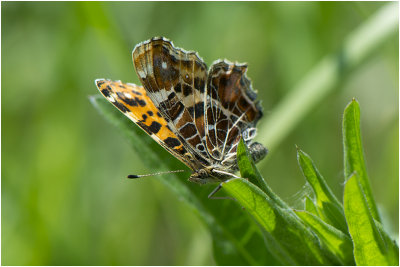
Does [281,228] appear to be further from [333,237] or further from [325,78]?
[325,78]

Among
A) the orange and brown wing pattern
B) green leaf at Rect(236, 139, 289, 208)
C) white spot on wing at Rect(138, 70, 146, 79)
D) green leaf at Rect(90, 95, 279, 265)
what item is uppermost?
white spot on wing at Rect(138, 70, 146, 79)

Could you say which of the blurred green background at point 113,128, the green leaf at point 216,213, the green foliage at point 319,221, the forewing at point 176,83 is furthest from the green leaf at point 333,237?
the blurred green background at point 113,128

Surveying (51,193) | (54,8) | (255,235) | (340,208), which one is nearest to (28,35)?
(54,8)

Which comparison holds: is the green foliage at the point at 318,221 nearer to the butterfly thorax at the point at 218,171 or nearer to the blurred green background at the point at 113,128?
the butterfly thorax at the point at 218,171

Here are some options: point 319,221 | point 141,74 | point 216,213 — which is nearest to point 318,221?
point 319,221

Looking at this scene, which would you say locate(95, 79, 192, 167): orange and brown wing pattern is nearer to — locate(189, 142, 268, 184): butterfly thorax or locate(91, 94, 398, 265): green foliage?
locate(189, 142, 268, 184): butterfly thorax

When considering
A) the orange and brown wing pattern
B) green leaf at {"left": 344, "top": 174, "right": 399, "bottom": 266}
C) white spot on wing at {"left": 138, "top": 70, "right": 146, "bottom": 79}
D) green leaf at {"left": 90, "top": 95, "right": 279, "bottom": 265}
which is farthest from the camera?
white spot on wing at {"left": 138, "top": 70, "right": 146, "bottom": 79}

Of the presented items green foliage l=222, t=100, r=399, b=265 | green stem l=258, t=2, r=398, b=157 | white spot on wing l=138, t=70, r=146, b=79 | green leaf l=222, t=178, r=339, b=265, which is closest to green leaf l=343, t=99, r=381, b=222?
green foliage l=222, t=100, r=399, b=265
